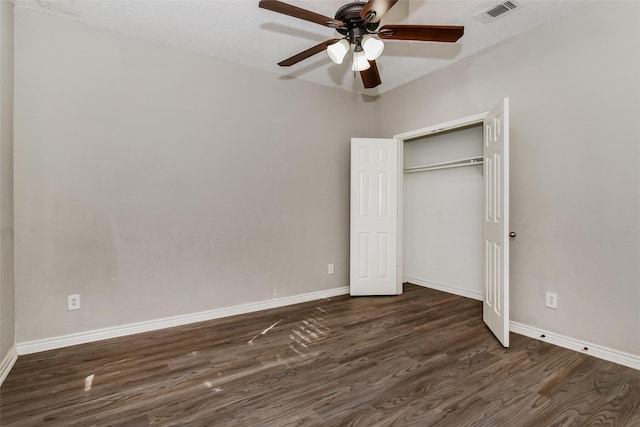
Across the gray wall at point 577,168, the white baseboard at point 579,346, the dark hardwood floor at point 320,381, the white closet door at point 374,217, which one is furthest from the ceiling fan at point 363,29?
the white baseboard at point 579,346

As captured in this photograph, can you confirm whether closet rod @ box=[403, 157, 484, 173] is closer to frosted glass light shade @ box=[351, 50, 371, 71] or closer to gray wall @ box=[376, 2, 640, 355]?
gray wall @ box=[376, 2, 640, 355]

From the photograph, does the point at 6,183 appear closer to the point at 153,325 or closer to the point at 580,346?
the point at 153,325

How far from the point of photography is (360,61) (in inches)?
92.5

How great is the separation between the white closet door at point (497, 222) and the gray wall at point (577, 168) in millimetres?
229

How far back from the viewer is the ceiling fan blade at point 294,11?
5.96ft

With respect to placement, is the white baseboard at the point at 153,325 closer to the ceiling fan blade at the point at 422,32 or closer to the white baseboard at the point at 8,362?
the white baseboard at the point at 8,362

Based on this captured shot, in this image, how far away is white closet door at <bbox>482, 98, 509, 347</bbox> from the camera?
8.32 feet

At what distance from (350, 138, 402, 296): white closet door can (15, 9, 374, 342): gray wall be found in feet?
1.07

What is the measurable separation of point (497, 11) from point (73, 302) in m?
4.20

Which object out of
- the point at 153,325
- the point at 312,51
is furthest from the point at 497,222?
the point at 153,325

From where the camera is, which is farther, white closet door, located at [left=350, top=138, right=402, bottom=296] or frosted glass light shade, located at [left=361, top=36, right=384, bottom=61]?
white closet door, located at [left=350, top=138, right=402, bottom=296]

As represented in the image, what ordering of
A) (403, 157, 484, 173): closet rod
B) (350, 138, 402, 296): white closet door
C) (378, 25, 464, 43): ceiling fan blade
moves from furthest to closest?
(350, 138, 402, 296): white closet door < (403, 157, 484, 173): closet rod < (378, 25, 464, 43): ceiling fan blade

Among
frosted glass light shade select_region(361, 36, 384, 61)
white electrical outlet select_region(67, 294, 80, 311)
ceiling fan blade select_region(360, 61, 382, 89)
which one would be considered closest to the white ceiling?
ceiling fan blade select_region(360, 61, 382, 89)

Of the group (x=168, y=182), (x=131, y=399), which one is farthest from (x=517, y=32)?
(x=131, y=399)
